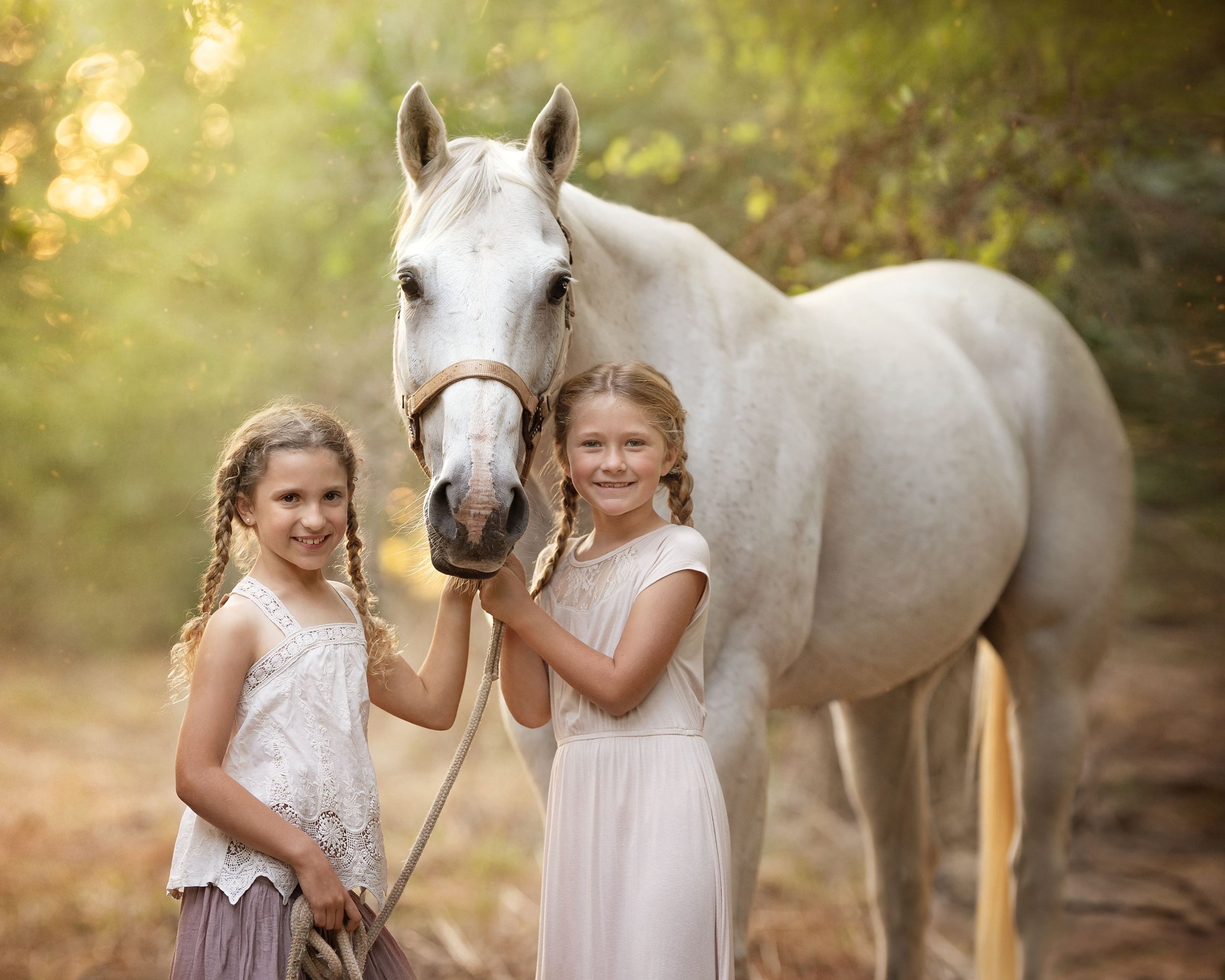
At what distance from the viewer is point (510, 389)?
49.5 inches

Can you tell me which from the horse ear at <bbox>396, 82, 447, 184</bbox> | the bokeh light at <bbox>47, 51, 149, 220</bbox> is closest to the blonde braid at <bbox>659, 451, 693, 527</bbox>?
the horse ear at <bbox>396, 82, 447, 184</bbox>

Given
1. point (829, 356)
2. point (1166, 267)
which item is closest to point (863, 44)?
point (1166, 267)

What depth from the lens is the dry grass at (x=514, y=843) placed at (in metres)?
3.22

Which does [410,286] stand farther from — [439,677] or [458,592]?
[439,677]

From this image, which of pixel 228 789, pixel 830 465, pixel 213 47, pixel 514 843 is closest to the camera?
pixel 228 789

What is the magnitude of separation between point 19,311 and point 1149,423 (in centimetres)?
357

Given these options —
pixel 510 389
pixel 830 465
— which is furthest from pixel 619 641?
pixel 830 465

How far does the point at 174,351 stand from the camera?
2.97m

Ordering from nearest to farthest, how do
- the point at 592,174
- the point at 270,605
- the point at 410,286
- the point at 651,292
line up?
1. the point at 270,605
2. the point at 410,286
3. the point at 651,292
4. the point at 592,174

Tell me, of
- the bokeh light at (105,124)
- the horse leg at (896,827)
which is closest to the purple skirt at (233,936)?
the horse leg at (896,827)

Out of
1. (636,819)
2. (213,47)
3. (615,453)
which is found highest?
(213,47)

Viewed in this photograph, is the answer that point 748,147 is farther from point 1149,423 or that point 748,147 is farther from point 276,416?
point 276,416

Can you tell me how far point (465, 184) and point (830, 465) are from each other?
3.23ft

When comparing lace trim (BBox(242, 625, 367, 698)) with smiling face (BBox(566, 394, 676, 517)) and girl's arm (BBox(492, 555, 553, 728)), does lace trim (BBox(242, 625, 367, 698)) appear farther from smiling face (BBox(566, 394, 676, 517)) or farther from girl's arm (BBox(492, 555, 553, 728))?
smiling face (BBox(566, 394, 676, 517))
